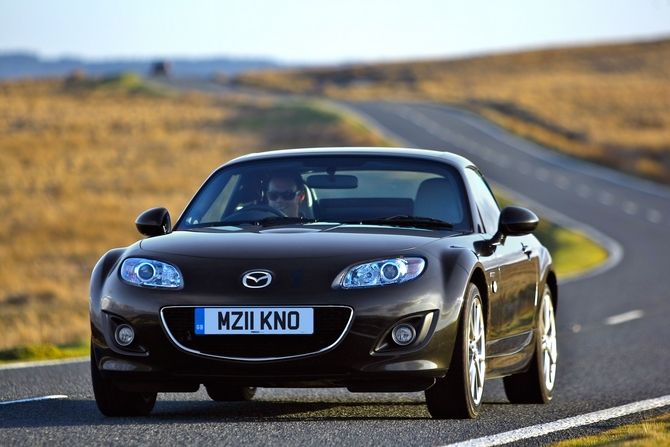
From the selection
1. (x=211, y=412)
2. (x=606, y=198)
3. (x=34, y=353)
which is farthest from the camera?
(x=606, y=198)

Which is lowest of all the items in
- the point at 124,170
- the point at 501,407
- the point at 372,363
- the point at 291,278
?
the point at 124,170

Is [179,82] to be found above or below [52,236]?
below

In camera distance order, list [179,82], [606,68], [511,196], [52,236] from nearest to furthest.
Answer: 1. [52,236]
2. [511,196]
3. [179,82]
4. [606,68]

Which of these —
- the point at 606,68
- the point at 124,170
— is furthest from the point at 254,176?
the point at 606,68

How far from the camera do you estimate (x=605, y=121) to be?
7912 cm

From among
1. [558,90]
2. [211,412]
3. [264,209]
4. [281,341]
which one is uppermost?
[264,209]

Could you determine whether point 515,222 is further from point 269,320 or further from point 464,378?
point 269,320

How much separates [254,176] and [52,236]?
1074 inches

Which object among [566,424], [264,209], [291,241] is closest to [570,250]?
[264,209]

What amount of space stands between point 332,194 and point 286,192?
0.39 metres

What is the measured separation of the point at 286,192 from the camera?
761cm

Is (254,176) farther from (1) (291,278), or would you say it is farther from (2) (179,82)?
(2) (179,82)

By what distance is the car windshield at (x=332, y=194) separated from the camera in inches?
292

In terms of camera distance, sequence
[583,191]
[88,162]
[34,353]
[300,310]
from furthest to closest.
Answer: [88,162] → [583,191] → [34,353] → [300,310]
